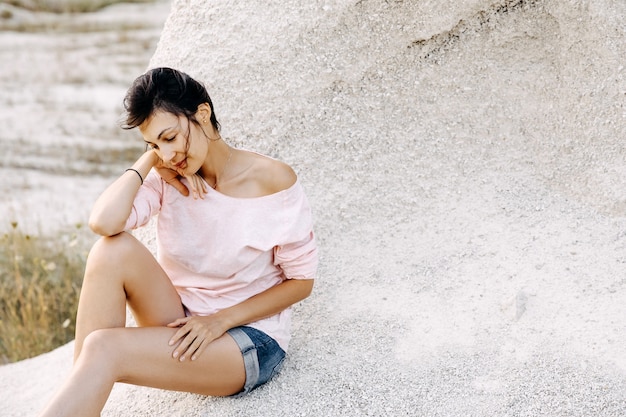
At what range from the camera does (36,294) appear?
4.71 metres

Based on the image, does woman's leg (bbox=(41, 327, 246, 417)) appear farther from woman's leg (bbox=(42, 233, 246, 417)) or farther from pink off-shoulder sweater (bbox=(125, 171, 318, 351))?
pink off-shoulder sweater (bbox=(125, 171, 318, 351))

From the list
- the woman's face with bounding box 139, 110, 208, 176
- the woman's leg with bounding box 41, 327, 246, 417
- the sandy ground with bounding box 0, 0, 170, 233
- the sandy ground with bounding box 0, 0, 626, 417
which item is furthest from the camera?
the sandy ground with bounding box 0, 0, 170, 233

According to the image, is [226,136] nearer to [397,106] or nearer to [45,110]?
[397,106]

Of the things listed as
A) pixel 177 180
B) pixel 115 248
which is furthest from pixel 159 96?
pixel 115 248

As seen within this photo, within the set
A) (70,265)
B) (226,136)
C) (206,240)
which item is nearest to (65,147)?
(70,265)

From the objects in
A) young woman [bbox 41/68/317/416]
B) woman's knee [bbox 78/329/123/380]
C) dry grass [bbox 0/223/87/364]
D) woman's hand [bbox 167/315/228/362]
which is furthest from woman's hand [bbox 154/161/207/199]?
dry grass [bbox 0/223/87/364]

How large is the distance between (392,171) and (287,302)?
79 cm

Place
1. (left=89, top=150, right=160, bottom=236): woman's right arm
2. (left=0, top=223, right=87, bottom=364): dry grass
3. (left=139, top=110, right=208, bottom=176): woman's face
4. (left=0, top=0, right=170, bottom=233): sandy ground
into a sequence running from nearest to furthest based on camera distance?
(left=139, top=110, right=208, bottom=176): woman's face < (left=89, top=150, right=160, bottom=236): woman's right arm < (left=0, top=223, right=87, bottom=364): dry grass < (left=0, top=0, right=170, bottom=233): sandy ground

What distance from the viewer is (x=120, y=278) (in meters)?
2.50

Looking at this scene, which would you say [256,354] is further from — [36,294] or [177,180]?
[36,294]

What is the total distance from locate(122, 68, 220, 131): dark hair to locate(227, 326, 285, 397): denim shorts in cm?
68

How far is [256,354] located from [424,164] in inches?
41.5

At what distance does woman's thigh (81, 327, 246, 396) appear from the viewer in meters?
2.33

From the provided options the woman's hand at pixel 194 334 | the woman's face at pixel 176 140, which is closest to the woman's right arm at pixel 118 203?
the woman's face at pixel 176 140
